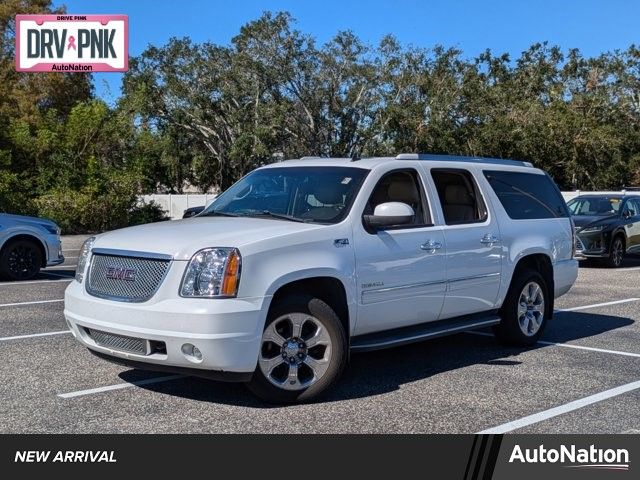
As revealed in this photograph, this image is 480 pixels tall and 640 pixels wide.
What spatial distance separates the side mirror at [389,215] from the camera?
622 centimetres

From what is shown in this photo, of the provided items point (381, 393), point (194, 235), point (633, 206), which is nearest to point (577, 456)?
point (381, 393)

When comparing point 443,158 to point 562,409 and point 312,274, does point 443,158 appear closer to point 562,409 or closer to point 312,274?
point 312,274

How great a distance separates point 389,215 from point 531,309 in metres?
2.69

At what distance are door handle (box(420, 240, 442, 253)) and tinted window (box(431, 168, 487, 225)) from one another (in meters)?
0.36

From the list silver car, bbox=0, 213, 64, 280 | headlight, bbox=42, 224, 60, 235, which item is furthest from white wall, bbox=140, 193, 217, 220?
silver car, bbox=0, 213, 64, 280

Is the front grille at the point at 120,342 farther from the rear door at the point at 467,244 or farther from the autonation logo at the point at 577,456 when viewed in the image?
the rear door at the point at 467,244

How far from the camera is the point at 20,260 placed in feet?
43.5

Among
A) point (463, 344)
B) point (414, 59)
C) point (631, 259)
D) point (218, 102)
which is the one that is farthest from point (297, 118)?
point (463, 344)

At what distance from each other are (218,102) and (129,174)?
1302 centimetres

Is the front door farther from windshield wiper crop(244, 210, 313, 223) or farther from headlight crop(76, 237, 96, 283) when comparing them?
Result: headlight crop(76, 237, 96, 283)

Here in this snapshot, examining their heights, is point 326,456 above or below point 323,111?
below

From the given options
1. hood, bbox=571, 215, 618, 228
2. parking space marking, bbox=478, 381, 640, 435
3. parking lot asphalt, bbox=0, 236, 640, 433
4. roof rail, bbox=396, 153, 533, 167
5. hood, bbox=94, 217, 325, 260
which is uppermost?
roof rail, bbox=396, 153, 533, 167

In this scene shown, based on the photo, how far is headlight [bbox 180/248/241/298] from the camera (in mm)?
5371

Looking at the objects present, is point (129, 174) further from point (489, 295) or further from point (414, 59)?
point (489, 295)
